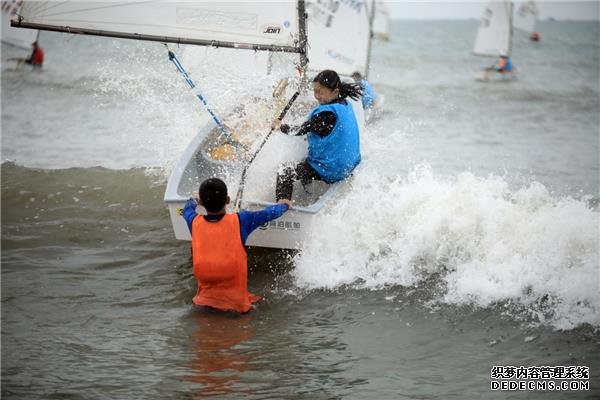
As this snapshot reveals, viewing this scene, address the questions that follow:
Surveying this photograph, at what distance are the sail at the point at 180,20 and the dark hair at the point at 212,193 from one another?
1534 millimetres

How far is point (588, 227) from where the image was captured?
16.8 ft

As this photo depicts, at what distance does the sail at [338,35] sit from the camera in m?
11.2

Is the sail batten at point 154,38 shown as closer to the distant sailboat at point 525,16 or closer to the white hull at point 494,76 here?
the white hull at point 494,76

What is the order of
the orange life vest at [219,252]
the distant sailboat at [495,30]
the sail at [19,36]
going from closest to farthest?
the orange life vest at [219,252]
the sail at [19,36]
the distant sailboat at [495,30]

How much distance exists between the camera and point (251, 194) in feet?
19.7

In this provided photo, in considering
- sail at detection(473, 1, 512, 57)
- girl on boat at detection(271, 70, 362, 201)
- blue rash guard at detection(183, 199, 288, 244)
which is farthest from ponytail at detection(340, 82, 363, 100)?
sail at detection(473, 1, 512, 57)

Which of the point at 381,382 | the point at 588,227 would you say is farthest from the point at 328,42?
the point at 381,382

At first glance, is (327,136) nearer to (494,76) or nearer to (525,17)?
(494,76)

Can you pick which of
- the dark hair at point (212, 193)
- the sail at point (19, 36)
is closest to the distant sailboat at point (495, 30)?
the sail at point (19, 36)

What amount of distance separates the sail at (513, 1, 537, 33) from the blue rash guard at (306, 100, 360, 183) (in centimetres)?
2893

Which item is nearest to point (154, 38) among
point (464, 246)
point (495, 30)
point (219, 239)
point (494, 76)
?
point (219, 239)

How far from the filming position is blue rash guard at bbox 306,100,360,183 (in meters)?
5.40

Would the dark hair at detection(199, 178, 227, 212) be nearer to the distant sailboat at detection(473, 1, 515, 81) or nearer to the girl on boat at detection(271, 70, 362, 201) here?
the girl on boat at detection(271, 70, 362, 201)

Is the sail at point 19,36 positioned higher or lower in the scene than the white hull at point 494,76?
higher
